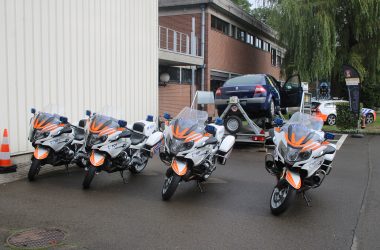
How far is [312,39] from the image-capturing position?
20.5 meters

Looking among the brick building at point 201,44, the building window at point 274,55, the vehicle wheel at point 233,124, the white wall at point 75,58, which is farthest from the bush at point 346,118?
the building window at point 274,55

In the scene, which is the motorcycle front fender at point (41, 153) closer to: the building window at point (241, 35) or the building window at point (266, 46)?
the building window at point (241, 35)

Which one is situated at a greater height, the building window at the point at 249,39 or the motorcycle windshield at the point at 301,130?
the building window at the point at 249,39

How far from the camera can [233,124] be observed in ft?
39.2

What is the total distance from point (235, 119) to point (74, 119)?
438cm

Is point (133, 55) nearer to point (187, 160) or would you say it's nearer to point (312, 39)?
point (187, 160)

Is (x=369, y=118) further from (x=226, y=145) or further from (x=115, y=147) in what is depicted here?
(x=115, y=147)

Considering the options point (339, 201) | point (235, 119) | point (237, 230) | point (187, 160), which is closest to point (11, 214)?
point (187, 160)

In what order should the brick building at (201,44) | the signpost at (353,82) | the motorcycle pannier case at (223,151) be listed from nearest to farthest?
the motorcycle pannier case at (223,151) < the signpost at (353,82) < the brick building at (201,44)

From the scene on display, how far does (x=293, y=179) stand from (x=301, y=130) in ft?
2.32

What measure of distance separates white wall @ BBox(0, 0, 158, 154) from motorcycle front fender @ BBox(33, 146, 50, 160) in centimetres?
162

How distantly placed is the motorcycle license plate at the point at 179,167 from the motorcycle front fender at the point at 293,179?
1.44 meters

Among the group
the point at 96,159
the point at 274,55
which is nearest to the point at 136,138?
the point at 96,159

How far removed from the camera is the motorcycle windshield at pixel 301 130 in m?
5.65
